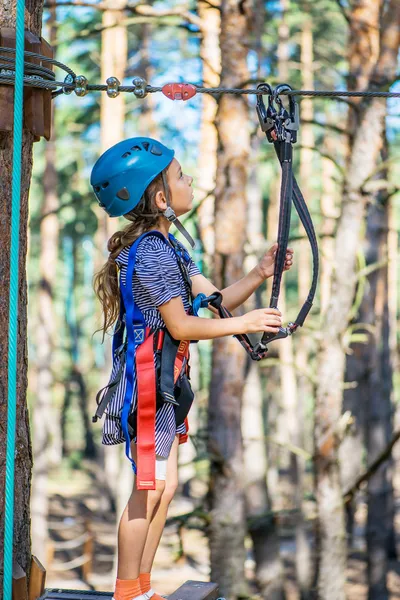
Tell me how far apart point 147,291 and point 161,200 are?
12.9 inches

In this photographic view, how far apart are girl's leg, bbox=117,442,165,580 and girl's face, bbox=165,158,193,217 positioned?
3.03 feet

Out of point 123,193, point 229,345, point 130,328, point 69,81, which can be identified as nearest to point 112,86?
point 69,81

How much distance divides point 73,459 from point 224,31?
2853 cm

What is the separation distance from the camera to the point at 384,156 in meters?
8.92

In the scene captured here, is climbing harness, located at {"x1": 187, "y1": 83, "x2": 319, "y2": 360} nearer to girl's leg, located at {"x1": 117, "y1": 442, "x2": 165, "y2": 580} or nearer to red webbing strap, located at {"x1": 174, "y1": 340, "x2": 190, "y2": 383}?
red webbing strap, located at {"x1": 174, "y1": 340, "x2": 190, "y2": 383}

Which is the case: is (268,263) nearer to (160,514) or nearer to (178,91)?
(178,91)

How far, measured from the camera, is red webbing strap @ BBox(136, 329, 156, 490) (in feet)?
8.40

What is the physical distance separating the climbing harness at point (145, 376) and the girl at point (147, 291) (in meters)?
0.01

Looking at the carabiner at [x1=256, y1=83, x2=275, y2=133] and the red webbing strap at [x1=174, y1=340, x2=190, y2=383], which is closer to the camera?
the carabiner at [x1=256, y1=83, x2=275, y2=133]

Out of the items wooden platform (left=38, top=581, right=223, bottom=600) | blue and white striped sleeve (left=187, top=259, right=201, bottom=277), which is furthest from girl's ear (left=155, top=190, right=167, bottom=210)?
wooden platform (left=38, top=581, right=223, bottom=600)

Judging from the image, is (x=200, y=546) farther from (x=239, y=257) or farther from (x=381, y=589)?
(x=239, y=257)

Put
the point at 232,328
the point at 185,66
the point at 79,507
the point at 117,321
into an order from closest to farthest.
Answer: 1. the point at 232,328
2. the point at 117,321
3. the point at 185,66
4. the point at 79,507

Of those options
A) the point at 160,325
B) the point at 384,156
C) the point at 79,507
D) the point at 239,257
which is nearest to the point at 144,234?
the point at 160,325

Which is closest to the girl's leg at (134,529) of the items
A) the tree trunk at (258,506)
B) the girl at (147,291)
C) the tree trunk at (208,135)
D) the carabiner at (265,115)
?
the girl at (147,291)
